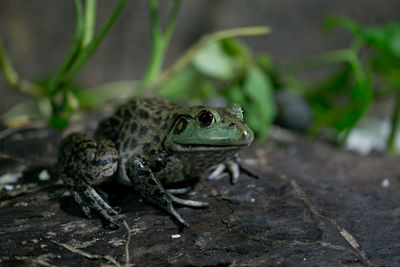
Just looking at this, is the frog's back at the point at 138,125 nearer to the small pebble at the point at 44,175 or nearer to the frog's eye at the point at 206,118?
the frog's eye at the point at 206,118

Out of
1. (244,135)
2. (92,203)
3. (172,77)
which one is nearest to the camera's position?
(244,135)

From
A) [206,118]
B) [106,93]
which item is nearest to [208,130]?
[206,118]

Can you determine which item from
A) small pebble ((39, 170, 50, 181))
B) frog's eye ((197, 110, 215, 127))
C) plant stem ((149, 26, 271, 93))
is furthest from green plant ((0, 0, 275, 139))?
frog's eye ((197, 110, 215, 127))

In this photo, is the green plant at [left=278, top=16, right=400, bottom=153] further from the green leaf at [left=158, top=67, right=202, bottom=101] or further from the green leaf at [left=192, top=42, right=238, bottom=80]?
the green leaf at [left=158, top=67, right=202, bottom=101]

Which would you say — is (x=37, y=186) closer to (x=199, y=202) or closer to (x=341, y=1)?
(x=199, y=202)

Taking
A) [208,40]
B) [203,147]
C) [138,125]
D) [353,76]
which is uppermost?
[208,40]

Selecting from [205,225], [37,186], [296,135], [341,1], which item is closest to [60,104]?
[37,186]

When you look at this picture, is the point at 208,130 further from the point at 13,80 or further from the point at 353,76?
the point at 353,76

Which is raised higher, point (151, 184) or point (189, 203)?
point (151, 184)
